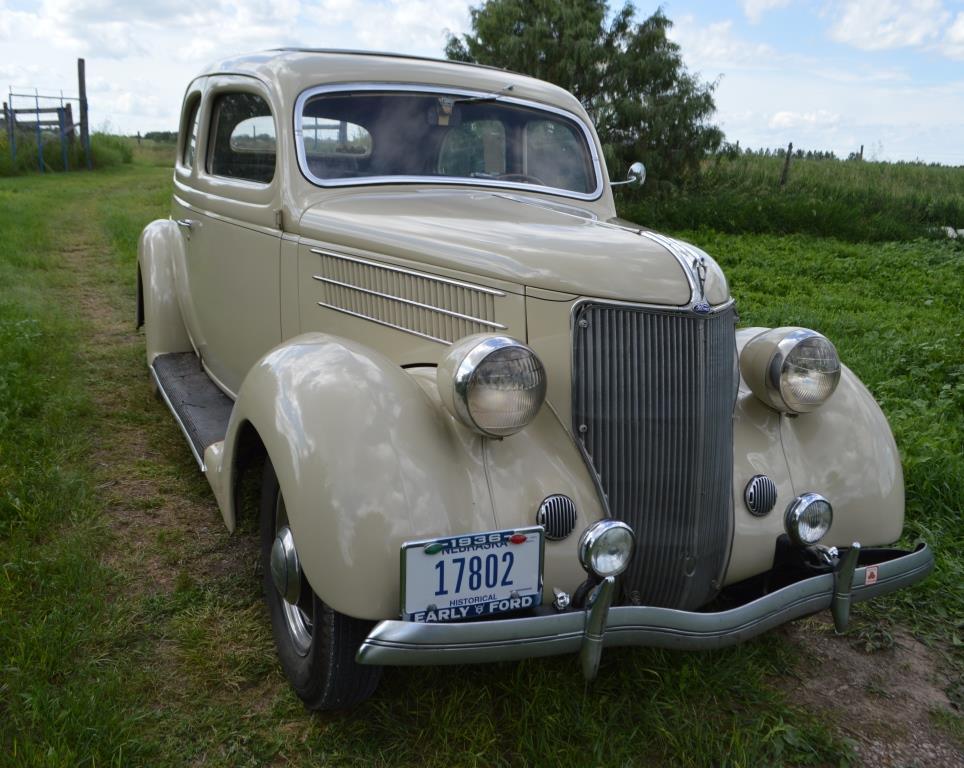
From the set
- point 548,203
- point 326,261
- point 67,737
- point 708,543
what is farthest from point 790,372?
point 67,737

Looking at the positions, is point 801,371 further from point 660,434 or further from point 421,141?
point 421,141

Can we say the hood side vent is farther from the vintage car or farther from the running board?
the running board

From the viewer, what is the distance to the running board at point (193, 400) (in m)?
3.19

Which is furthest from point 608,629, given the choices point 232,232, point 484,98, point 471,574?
point 232,232

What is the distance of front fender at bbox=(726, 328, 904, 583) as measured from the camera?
2258 mm

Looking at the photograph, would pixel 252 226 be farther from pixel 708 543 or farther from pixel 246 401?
pixel 708 543

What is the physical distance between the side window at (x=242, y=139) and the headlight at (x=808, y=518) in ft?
6.94

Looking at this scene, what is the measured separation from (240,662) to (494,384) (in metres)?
1.20

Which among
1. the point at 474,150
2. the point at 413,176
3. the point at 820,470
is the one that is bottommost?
the point at 820,470

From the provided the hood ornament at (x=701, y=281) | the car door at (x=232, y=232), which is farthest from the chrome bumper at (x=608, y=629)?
the car door at (x=232, y=232)

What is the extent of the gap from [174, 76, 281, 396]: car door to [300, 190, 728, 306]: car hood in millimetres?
353

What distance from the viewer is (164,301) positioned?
4.18 metres

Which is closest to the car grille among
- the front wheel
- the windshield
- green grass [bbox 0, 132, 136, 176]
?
the front wheel

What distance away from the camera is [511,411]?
75.6 inches
